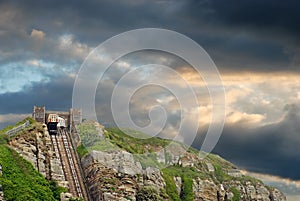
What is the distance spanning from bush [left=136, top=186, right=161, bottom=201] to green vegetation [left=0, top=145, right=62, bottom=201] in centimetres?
1863

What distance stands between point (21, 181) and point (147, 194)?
3006cm

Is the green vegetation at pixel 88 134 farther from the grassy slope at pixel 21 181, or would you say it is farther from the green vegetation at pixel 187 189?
the green vegetation at pixel 187 189

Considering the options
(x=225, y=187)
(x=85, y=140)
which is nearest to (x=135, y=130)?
(x=225, y=187)

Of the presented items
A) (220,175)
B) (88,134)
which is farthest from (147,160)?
(220,175)

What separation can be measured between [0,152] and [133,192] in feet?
93.7

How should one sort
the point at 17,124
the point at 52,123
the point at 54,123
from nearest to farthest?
the point at 17,124, the point at 52,123, the point at 54,123

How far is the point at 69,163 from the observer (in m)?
125

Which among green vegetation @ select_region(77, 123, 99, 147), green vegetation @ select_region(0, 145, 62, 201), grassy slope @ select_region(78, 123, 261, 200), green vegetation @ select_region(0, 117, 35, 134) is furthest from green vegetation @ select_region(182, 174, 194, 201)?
green vegetation @ select_region(0, 145, 62, 201)

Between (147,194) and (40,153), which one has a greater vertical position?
(40,153)

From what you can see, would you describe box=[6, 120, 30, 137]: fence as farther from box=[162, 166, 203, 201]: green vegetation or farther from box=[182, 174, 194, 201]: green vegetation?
box=[182, 174, 194, 201]: green vegetation

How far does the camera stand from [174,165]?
16388 centimetres

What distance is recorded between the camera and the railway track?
118875mm

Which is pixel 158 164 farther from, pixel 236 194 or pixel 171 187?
pixel 236 194

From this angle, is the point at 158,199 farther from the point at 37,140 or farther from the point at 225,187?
the point at 225,187
